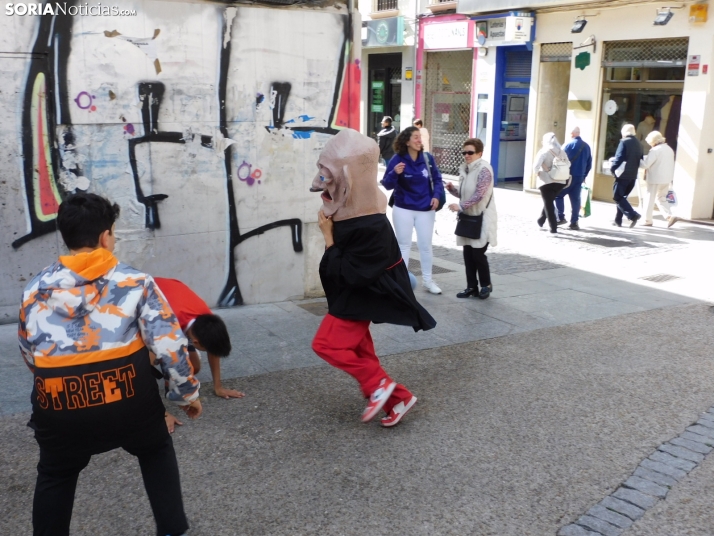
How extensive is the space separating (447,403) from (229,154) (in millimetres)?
3073

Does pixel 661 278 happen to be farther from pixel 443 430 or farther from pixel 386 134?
pixel 386 134

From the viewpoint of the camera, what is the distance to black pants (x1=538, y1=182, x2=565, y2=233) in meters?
11.7

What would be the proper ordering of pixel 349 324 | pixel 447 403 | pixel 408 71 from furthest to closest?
pixel 408 71 < pixel 447 403 < pixel 349 324

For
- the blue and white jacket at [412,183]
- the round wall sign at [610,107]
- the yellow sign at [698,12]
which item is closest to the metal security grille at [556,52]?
the round wall sign at [610,107]

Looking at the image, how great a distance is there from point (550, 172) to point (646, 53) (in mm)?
3891

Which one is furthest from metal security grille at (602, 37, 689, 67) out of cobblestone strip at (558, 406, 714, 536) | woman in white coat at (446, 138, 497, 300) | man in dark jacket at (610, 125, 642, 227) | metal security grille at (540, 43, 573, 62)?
cobblestone strip at (558, 406, 714, 536)

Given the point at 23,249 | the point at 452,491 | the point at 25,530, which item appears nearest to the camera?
the point at 25,530

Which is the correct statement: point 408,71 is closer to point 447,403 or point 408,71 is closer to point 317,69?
point 317,69

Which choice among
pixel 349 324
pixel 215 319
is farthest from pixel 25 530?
pixel 349 324

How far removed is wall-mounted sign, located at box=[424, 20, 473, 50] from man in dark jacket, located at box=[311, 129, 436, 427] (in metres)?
14.1

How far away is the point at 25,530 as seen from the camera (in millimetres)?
3375

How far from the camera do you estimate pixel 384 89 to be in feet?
70.5
